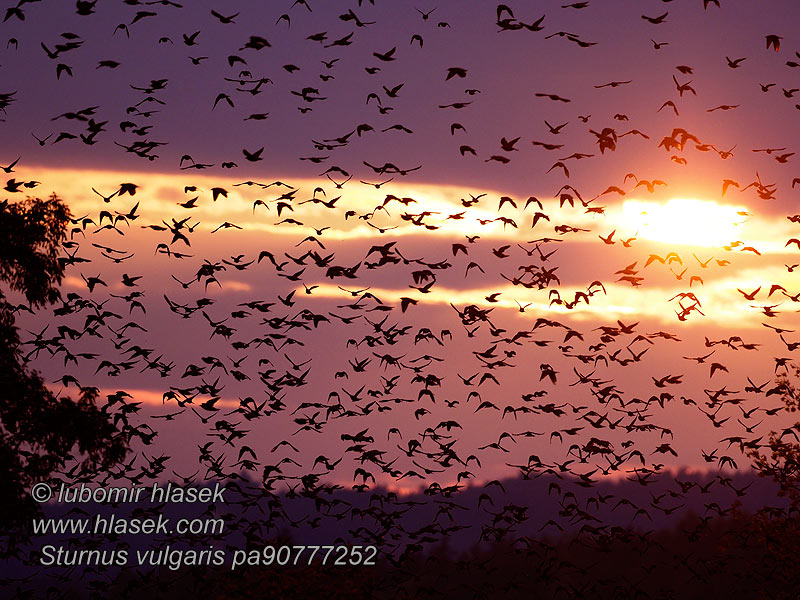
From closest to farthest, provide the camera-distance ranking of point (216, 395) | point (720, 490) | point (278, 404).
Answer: point (216, 395)
point (278, 404)
point (720, 490)

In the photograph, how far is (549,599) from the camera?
111812 millimetres

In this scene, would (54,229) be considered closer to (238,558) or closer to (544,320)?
(238,558)

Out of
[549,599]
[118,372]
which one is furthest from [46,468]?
[549,599]

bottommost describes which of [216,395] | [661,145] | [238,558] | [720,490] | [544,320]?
[238,558]

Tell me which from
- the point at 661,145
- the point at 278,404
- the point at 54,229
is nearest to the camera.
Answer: the point at 661,145

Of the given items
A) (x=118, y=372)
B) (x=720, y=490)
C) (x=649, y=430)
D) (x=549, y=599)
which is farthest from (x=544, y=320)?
(x=720, y=490)

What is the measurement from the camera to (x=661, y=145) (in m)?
23.8

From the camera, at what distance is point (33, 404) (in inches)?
1253

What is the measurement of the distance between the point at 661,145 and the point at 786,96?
3.34 m

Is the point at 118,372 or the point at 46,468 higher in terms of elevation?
the point at 118,372

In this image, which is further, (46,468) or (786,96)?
(46,468)

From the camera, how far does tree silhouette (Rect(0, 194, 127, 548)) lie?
1216 inches

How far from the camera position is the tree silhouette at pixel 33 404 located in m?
30.9

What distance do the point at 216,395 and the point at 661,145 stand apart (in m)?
12.3
